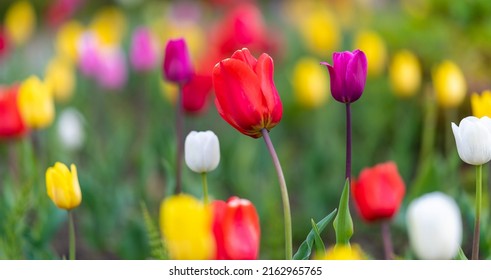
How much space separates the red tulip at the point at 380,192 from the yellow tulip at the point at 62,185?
1.74ft

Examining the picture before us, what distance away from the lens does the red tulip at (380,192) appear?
4.63 feet

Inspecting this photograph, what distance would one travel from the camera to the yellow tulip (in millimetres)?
1150

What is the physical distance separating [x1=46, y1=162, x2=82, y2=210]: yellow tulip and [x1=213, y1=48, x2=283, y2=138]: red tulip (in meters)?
0.26

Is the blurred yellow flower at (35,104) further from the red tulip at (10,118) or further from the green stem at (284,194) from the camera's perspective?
the green stem at (284,194)

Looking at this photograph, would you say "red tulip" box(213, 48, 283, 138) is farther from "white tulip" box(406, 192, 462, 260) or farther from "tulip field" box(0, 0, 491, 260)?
"white tulip" box(406, 192, 462, 260)

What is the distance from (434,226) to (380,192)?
61cm

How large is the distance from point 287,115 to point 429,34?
0.54 meters

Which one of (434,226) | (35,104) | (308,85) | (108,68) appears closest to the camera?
(434,226)

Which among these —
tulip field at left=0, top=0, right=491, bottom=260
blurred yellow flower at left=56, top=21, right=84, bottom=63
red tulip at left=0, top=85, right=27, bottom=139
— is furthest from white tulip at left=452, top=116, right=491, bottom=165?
blurred yellow flower at left=56, top=21, right=84, bottom=63

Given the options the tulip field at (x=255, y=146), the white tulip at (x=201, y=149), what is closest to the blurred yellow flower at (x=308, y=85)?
the tulip field at (x=255, y=146)

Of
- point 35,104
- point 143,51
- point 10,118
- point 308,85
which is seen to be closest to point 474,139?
point 35,104

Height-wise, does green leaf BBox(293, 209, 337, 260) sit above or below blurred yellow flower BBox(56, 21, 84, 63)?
below

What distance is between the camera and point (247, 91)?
1.03 metres

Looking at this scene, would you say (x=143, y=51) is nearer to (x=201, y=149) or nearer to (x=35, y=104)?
(x=35, y=104)
